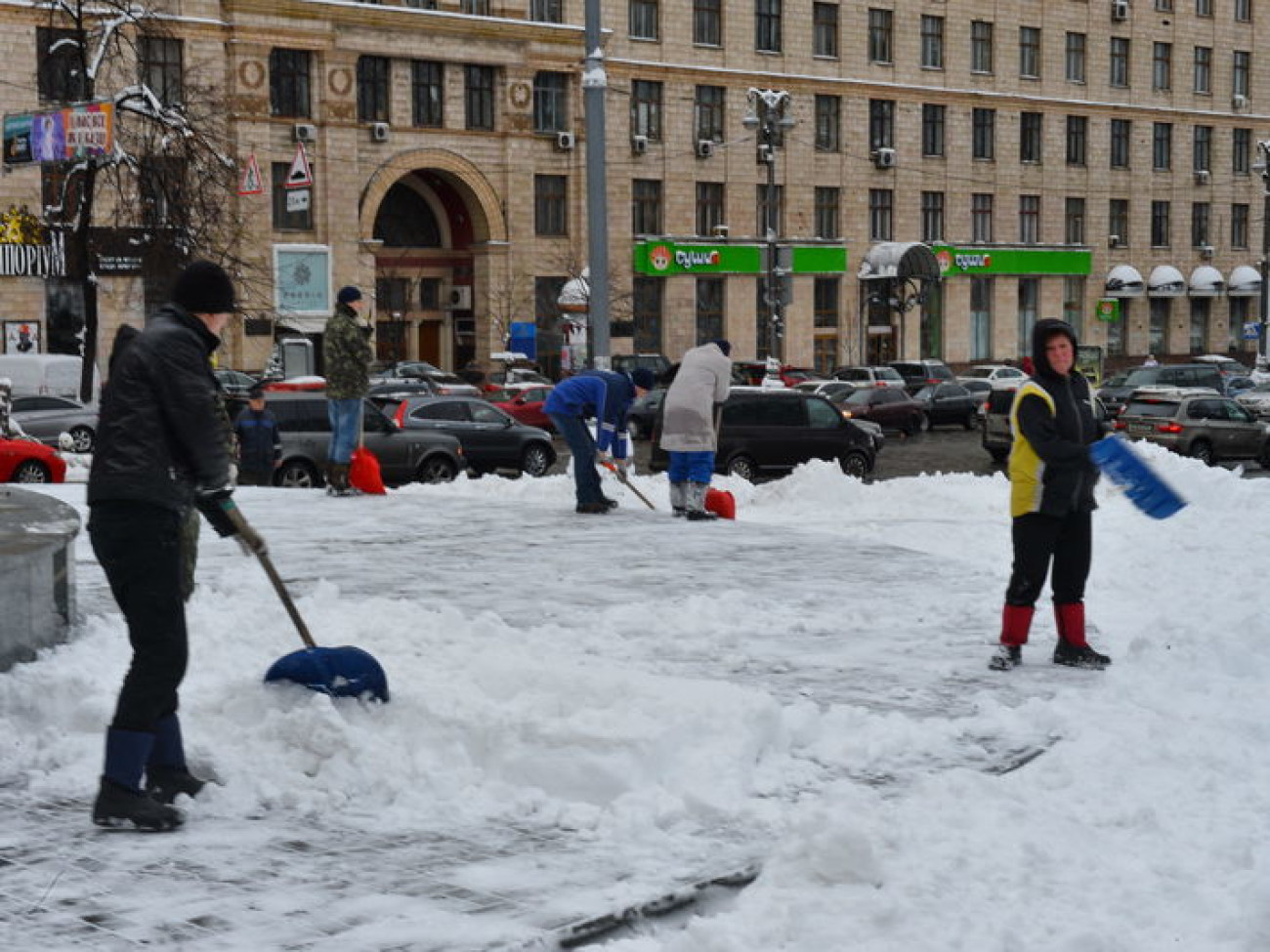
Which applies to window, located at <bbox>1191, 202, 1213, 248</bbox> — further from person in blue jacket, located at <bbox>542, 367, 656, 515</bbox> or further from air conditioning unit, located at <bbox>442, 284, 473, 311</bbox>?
person in blue jacket, located at <bbox>542, 367, 656, 515</bbox>

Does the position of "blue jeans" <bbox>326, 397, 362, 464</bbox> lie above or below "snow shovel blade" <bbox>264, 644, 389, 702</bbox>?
above

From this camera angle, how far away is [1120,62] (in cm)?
6769

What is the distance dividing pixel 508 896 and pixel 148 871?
108 cm

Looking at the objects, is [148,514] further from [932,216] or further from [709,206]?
[932,216]

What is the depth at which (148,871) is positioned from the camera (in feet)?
16.1

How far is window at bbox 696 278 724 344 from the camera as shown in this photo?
56.5 meters

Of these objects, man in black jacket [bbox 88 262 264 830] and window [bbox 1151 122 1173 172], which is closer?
man in black jacket [bbox 88 262 264 830]

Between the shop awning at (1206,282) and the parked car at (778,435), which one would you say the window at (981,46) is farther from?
the parked car at (778,435)

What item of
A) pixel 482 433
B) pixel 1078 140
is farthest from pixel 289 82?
pixel 1078 140

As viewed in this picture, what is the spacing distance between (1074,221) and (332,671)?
64.0 meters

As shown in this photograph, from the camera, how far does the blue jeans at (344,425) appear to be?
46.9 ft

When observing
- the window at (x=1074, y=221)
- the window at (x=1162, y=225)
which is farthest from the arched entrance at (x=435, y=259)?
the window at (x=1162, y=225)

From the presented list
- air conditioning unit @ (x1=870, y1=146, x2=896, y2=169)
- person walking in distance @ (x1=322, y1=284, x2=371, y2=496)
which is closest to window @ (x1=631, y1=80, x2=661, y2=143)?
air conditioning unit @ (x1=870, y1=146, x2=896, y2=169)

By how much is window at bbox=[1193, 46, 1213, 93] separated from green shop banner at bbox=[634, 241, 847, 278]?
21787 millimetres
